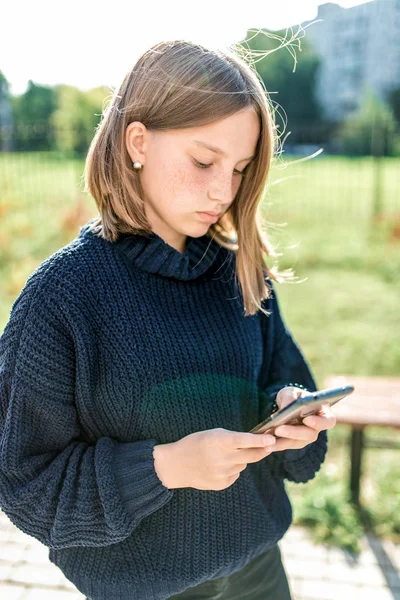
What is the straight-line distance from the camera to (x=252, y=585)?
151cm

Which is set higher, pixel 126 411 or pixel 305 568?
pixel 126 411

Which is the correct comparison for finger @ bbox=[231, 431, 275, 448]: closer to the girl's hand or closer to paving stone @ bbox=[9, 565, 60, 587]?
the girl's hand

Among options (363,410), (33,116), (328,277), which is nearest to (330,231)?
(328,277)

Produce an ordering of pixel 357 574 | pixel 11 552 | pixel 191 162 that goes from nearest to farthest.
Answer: pixel 191 162 → pixel 357 574 → pixel 11 552

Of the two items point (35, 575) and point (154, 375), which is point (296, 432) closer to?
point (154, 375)

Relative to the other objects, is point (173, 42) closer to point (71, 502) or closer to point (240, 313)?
point (240, 313)

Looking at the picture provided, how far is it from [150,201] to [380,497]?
249 cm

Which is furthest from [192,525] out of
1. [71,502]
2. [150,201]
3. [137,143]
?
[137,143]

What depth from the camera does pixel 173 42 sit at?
1409 millimetres

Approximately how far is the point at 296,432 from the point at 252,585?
52 cm

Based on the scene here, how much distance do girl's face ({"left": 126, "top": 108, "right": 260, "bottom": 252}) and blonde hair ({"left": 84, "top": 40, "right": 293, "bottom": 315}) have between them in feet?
0.06

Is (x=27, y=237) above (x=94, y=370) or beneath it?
beneath

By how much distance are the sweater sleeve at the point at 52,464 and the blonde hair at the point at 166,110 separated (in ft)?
0.95

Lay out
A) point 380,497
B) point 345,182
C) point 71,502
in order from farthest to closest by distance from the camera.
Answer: point 345,182, point 380,497, point 71,502
